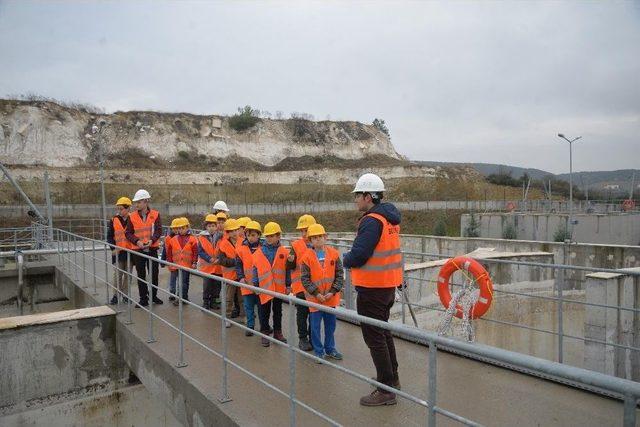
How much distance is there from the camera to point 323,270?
16.8 feet

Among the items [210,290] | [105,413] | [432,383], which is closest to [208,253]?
[210,290]

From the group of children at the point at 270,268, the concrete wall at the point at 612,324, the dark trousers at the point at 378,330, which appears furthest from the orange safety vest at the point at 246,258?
the concrete wall at the point at 612,324

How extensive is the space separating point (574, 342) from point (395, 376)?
9592 millimetres

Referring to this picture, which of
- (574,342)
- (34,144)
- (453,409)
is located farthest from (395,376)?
(34,144)

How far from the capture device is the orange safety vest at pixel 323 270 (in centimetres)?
508

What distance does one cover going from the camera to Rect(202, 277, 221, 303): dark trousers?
7406 millimetres

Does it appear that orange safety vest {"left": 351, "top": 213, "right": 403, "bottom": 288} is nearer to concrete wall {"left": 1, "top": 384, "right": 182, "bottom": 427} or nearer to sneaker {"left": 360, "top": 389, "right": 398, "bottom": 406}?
sneaker {"left": 360, "top": 389, "right": 398, "bottom": 406}

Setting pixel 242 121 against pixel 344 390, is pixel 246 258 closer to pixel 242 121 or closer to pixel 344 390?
pixel 344 390

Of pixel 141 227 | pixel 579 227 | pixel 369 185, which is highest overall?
pixel 369 185

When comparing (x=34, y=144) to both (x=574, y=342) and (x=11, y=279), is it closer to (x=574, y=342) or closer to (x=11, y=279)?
(x=11, y=279)

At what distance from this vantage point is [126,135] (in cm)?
5469

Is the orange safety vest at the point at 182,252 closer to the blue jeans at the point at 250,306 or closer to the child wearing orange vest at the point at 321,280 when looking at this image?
the blue jeans at the point at 250,306

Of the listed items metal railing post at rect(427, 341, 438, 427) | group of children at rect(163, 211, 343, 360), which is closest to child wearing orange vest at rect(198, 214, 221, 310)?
group of children at rect(163, 211, 343, 360)

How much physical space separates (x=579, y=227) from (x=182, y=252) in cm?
2492
